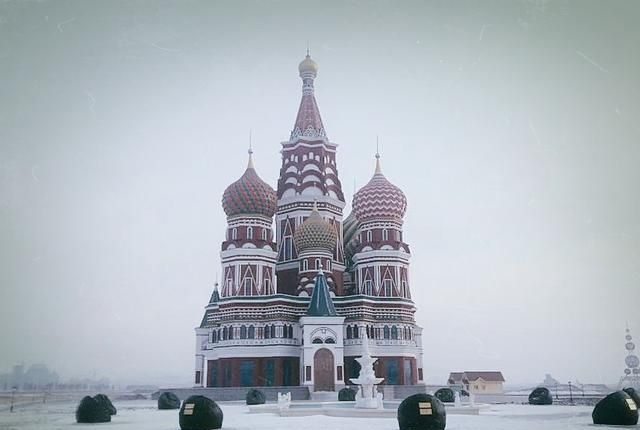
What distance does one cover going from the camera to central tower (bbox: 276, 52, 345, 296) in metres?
43.0

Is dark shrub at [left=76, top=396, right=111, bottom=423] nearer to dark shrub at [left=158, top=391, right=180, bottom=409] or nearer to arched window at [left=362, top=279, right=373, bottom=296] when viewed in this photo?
dark shrub at [left=158, top=391, right=180, bottom=409]

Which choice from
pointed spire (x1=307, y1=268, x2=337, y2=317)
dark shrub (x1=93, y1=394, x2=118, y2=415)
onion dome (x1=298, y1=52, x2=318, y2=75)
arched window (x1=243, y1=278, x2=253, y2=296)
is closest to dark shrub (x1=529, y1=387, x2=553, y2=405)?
pointed spire (x1=307, y1=268, x2=337, y2=317)

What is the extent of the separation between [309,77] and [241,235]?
15.2m

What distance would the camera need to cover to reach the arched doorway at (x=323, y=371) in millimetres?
37219

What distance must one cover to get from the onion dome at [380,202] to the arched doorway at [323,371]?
1120 cm

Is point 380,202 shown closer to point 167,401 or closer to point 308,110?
point 308,110

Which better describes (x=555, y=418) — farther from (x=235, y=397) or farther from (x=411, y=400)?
(x=235, y=397)

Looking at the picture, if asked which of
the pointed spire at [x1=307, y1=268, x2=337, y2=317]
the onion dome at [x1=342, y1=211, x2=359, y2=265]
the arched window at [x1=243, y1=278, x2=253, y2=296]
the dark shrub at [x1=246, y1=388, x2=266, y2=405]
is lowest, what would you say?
the dark shrub at [x1=246, y1=388, x2=266, y2=405]

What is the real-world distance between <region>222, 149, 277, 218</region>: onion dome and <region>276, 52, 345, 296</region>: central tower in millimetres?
2724

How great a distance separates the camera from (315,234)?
4259cm

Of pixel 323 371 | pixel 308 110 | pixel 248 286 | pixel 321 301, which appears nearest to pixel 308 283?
pixel 321 301

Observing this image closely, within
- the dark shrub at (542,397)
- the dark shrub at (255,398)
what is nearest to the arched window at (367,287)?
the dark shrub at (255,398)

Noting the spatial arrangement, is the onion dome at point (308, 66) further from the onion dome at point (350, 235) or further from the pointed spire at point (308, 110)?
the onion dome at point (350, 235)

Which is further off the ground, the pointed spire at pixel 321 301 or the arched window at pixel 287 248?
the arched window at pixel 287 248
